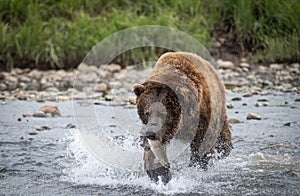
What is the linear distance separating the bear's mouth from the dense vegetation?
770cm

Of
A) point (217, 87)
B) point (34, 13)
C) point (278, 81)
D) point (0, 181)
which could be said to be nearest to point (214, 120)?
point (217, 87)

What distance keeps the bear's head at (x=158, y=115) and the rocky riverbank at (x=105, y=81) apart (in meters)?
4.79

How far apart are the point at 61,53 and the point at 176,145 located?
838cm

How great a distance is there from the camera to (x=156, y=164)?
4652mm

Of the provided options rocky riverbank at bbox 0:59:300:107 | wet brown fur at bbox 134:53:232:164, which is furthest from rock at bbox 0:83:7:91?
wet brown fur at bbox 134:53:232:164

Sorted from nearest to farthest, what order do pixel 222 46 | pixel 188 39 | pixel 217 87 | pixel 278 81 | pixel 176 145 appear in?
pixel 176 145
pixel 217 87
pixel 278 81
pixel 188 39
pixel 222 46

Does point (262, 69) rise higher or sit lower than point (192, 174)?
lower

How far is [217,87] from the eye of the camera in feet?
17.2

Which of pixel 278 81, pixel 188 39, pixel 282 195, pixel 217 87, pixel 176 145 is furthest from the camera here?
pixel 188 39

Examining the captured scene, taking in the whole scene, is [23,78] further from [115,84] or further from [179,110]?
[179,110]

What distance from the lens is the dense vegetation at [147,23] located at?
12.4 m

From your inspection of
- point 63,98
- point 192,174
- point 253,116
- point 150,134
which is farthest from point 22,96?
point 150,134

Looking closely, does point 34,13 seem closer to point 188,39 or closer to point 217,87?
point 188,39

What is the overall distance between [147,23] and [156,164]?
8.24 metres
